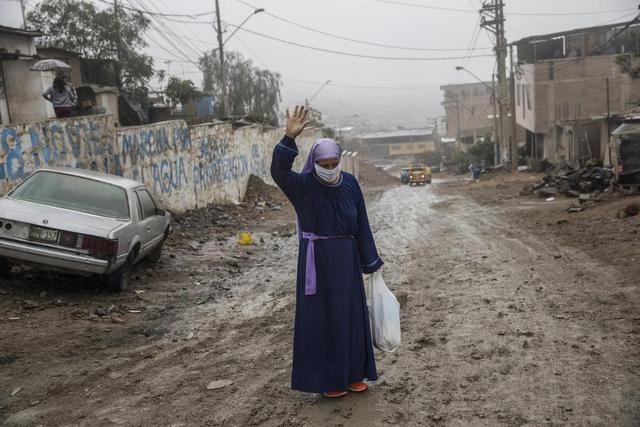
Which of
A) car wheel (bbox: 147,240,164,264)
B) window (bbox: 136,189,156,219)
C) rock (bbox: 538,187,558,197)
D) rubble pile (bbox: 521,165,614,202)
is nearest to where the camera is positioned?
window (bbox: 136,189,156,219)

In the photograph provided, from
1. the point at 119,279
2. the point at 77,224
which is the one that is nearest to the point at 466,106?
the point at 119,279

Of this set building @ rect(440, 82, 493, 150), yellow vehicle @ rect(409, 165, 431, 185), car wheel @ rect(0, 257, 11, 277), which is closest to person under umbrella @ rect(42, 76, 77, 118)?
car wheel @ rect(0, 257, 11, 277)

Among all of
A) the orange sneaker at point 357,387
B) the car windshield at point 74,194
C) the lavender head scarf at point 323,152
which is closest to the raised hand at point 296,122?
the lavender head scarf at point 323,152

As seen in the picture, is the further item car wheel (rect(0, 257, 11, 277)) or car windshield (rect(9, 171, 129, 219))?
car windshield (rect(9, 171, 129, 219))

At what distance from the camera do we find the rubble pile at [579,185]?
58.4ft

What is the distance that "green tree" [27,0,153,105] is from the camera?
31141 mm

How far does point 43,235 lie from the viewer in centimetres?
800

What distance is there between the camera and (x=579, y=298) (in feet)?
24.3

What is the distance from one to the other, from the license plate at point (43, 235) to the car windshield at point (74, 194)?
72 centimetres

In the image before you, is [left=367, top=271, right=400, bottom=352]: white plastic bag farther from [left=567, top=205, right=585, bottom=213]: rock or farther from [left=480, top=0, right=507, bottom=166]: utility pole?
[left=480, top=0, right=507, bottom=166]: utility pole

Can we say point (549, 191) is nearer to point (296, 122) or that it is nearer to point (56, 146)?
point (56, 146)

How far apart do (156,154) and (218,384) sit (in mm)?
11566

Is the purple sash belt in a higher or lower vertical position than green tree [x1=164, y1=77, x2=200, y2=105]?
lower

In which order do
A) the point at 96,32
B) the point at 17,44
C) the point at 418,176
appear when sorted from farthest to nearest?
the point at 418,176 < the point at 96,32 < the point at 17,44
